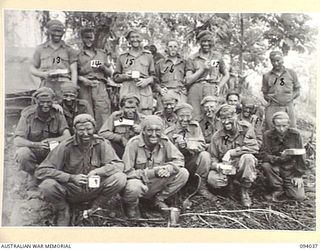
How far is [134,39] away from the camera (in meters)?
1.49

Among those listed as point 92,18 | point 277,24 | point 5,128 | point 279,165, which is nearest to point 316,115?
point 279,165

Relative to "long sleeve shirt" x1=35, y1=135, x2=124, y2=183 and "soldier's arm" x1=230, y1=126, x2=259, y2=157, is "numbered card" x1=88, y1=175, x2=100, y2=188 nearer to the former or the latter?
"long sleeve shirt" x1=35, y1=135, x2=124, y2=183

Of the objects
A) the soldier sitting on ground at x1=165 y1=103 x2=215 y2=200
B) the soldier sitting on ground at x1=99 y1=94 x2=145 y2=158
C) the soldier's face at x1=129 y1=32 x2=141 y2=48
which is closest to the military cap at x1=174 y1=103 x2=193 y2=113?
the soldier sitting on ground at x1=165 y1=103 x2=215 y2=200

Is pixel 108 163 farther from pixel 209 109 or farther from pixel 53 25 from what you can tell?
pixel 53 25

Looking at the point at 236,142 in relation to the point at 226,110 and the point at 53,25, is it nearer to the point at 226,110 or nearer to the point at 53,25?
the point at 226,110

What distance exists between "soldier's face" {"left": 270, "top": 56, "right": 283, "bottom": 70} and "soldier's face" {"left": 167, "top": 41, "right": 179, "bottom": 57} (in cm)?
28

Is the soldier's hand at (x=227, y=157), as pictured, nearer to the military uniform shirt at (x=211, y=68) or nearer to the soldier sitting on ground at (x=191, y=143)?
the soldier sitting on ground at (x=191, y=143)

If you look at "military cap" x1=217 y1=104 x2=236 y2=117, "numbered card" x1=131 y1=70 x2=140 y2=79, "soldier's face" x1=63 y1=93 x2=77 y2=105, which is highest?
"numbered card" x1=131 y1=70 x2=140 y2=79

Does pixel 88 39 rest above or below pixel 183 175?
above

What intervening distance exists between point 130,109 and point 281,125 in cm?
44

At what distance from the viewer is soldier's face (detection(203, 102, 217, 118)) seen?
1.48 m

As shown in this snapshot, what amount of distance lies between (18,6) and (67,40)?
0.57 ft

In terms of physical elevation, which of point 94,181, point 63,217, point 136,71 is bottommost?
point 63,217

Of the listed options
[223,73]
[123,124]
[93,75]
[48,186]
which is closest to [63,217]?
[48,186]
